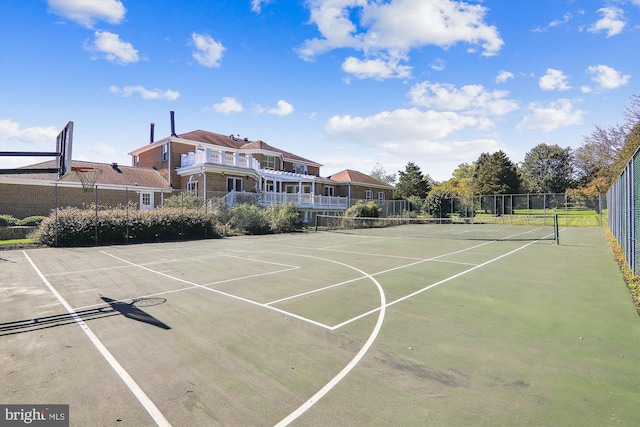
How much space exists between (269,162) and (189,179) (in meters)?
10.9

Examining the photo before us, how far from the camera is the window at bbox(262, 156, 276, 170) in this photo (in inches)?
1626

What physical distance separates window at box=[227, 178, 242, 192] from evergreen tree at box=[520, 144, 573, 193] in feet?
219

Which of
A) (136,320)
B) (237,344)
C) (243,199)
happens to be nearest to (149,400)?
(237,344)

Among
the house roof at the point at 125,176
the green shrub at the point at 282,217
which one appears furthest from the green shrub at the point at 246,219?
the house roof at the point at 125,176

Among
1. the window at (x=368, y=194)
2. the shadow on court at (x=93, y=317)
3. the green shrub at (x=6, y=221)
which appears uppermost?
the window at (x=368, y=194)

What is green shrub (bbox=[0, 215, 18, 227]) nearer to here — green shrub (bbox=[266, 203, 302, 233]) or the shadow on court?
green shrub (bbox=[266, 203, 302, 233])

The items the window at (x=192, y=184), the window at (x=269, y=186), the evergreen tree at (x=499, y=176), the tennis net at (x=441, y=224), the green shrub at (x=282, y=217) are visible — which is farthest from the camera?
the evergreen tree at (x=499, y=176)

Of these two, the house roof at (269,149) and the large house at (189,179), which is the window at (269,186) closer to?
the large house at (189,179)

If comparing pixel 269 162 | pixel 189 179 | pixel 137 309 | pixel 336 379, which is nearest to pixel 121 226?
pixel 189 179

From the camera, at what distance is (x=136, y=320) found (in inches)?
249

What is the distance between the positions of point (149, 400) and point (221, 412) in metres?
0.87

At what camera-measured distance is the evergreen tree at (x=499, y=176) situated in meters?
62.9

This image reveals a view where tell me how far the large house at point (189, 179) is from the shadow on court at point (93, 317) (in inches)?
757

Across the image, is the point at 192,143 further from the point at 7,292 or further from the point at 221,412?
the point at 221,412
